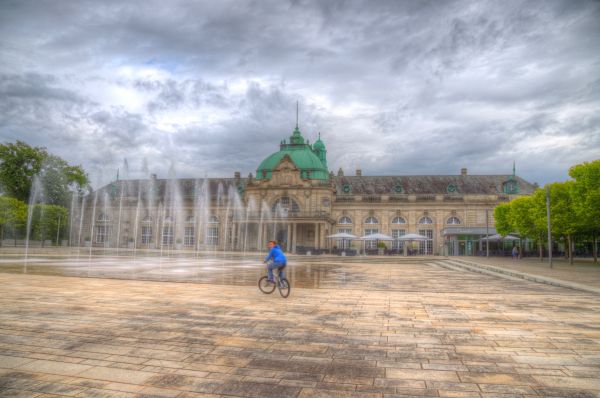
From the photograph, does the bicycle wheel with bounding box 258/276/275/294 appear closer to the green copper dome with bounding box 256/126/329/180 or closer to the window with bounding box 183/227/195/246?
the green copper dome with bounding box 256/126/329/180

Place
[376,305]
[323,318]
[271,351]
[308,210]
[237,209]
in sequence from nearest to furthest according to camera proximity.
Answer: [271,351] < [323,318] < [376,305] < [308,210] < [237,209]

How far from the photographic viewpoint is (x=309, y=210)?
2361 inches

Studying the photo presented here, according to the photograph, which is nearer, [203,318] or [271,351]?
[271,351]

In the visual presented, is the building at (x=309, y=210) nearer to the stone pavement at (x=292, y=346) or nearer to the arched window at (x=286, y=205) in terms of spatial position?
the arched window at (x=286, y=205)

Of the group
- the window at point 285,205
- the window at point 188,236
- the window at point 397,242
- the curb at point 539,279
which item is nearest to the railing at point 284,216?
the window at point 285,205

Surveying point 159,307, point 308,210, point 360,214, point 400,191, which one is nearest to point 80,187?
point 308,210

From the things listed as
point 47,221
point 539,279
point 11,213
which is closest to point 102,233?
point 47,221

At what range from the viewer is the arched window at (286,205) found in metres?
60.5

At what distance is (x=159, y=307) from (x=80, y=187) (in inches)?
2527

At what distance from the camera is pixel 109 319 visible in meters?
7.85

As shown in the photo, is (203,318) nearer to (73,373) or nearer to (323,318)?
(323,318)

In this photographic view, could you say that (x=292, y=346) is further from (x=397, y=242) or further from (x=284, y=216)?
(x=397, y=242)

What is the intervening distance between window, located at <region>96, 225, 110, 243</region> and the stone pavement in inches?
2410

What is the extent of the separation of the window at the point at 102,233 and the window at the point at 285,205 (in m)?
28.6
